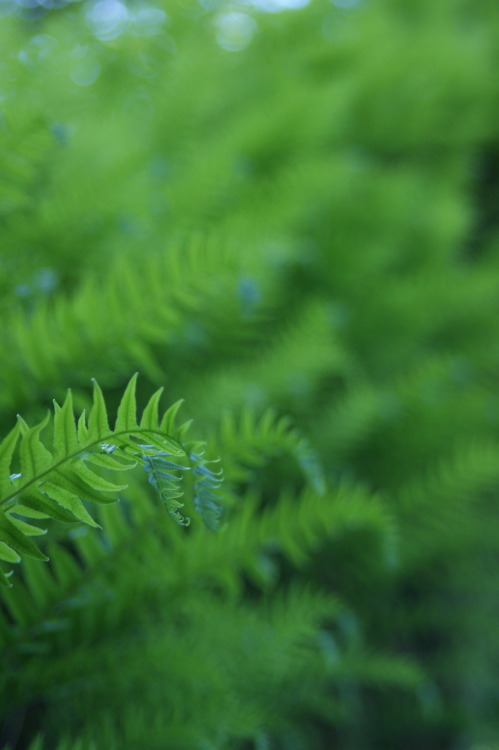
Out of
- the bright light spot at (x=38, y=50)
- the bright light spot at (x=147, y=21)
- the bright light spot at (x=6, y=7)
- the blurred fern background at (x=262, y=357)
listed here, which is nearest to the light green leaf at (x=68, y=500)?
the blurred fern background at (x=262, y=357)

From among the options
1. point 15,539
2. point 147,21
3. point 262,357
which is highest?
point 147,21

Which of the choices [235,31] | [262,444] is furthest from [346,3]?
[262,444]

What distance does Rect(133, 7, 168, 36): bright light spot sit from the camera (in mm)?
1512

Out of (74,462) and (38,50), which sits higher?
(38,50)

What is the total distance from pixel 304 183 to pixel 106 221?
0.48 meters

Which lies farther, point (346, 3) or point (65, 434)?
point (346, 3)

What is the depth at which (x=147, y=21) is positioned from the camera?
1.52m

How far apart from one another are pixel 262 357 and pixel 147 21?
939 millimetres

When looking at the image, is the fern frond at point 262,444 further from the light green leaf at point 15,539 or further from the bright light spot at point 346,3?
the bright light spot at point 346,3

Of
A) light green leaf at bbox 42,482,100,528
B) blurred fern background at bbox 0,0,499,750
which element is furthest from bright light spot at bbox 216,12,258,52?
light green leaf at bbox 42,482,100,528

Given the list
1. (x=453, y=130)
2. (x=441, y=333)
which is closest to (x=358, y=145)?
(x=453, y=130)

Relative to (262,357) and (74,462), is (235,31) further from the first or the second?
(74,462)

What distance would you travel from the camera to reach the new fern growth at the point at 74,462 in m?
0.41

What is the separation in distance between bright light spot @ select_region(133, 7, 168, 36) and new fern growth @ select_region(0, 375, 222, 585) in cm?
136
